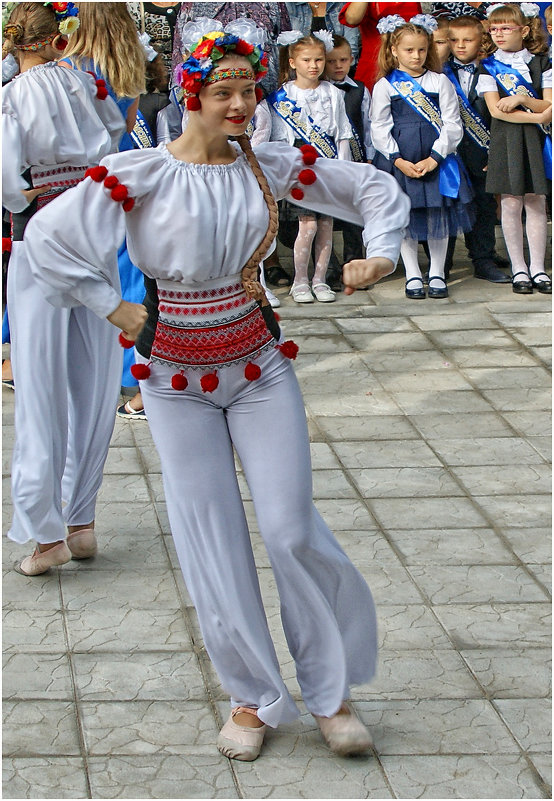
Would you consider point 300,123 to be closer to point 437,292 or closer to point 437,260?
point 437,260

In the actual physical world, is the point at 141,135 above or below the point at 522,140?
above

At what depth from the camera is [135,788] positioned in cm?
343

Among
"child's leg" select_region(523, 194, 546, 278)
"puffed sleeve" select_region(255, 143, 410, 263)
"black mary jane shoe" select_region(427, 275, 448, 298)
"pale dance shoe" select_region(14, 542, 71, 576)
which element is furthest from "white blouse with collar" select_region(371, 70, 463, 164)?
"puffed sleeve" select_region(255, 143, 410, 263)

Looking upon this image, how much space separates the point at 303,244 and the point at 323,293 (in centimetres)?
38

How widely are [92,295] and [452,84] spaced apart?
609 cm

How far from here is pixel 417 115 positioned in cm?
872

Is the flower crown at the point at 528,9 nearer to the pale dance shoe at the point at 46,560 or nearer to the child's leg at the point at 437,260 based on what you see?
the child's leg at the point at 437,260

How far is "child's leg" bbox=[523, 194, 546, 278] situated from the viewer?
9117 millimetres

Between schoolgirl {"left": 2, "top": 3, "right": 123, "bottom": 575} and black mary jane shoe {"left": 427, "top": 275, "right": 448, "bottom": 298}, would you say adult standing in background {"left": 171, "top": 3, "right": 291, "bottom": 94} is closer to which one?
black mary jane shoe {"left": 427, "top": 275, "right": 448, "bottom": 298}

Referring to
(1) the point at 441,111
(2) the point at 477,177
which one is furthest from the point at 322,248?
(2) the point at 477,177

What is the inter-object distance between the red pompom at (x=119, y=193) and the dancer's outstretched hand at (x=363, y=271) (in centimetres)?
63

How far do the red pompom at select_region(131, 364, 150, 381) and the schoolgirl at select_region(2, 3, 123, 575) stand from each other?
4.30 ft

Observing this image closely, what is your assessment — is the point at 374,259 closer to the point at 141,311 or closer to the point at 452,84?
the point at 141,311

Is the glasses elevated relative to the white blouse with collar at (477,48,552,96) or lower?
elevated
